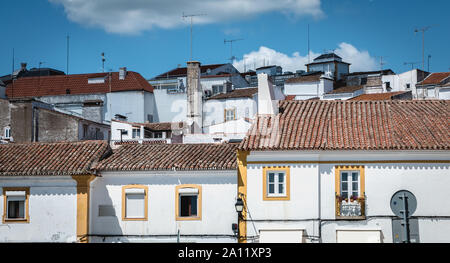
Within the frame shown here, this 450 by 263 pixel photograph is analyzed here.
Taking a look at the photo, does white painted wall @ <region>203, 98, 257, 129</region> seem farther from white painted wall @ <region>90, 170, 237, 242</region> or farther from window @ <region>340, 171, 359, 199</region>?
window @ <region>340, 171, 359, 199</region>

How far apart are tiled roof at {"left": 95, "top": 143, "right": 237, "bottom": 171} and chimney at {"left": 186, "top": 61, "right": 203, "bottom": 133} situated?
2390cm

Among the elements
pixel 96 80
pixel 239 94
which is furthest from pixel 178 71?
pixel 239 94

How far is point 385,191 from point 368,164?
1175 millimetres

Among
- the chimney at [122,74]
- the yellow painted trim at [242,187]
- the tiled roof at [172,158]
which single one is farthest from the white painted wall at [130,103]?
the yellow painted trim at [242,187]

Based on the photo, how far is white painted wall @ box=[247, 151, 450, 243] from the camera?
24359 millimetres

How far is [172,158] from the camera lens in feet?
89.1

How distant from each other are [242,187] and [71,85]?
44447 millimetres

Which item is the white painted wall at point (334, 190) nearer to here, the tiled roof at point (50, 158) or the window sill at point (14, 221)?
the tiled roof at point (50, 158)

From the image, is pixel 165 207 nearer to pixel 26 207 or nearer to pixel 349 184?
pixel 26 207

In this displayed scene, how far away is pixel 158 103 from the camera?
6238 cm

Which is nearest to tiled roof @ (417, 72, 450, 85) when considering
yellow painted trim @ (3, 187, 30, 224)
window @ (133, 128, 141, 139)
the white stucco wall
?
the white stucco wall

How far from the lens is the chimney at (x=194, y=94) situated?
52794mm

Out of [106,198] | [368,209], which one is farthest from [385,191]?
[106,198]
